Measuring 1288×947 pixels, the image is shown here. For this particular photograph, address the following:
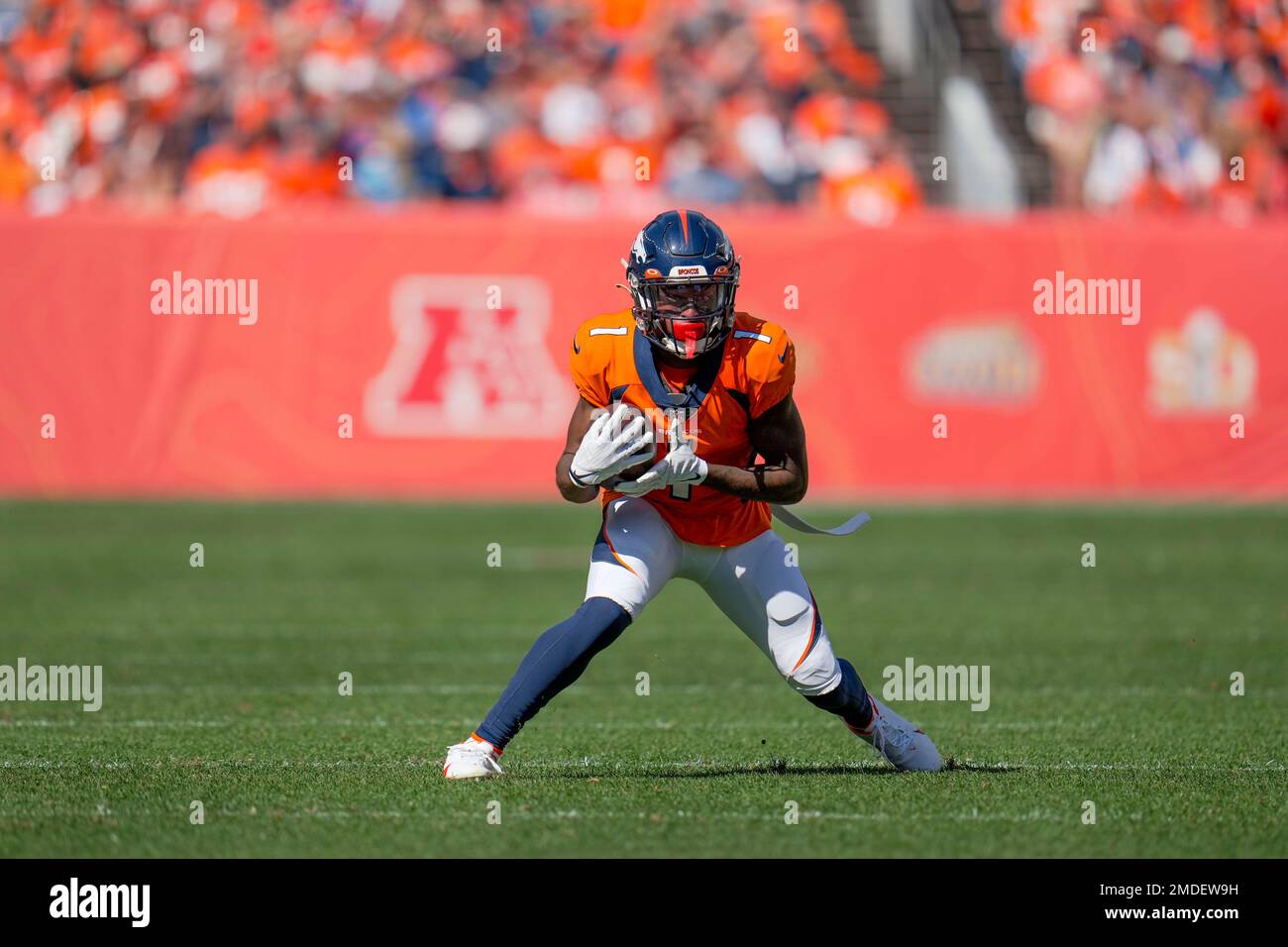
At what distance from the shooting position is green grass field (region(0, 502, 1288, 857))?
17.6ft

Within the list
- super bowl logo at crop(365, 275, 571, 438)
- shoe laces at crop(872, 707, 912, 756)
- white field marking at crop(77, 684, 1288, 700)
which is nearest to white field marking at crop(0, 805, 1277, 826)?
shoe laces at crop(872, 707, 912, 756)

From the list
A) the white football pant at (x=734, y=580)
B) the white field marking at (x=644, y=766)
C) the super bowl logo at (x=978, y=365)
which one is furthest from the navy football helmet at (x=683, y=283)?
the super bowl logo at (x=978, y=365)

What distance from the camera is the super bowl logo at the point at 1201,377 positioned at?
16.3 meters

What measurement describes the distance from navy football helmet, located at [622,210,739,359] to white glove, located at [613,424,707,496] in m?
0.35

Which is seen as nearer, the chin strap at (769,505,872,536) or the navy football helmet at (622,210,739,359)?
the navy football helmet at (622,210,739,359)

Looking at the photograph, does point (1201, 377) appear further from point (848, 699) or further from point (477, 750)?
point (477, 750)

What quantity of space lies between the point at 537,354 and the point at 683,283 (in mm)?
10356

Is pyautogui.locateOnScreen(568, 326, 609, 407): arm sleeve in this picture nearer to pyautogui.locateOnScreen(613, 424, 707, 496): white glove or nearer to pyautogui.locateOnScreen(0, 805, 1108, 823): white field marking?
pyautogui.locateOnScreen(613, 424, 707, 496): white glove

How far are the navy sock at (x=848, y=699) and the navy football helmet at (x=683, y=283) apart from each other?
1.18 meters

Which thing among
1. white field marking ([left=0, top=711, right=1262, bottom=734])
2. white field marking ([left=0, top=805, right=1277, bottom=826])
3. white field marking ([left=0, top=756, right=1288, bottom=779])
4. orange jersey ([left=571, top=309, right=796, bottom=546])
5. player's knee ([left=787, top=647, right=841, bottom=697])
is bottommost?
white field marking ([left=0, top=805, right=1277, bottom=826])

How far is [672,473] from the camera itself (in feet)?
18.5

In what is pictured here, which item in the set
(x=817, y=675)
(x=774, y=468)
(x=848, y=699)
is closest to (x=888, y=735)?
(x=848, y=699)

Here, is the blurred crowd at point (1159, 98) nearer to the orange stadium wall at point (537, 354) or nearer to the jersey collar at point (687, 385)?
the orange stadium wall at point (537, 354)
